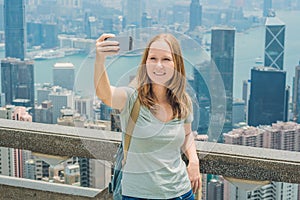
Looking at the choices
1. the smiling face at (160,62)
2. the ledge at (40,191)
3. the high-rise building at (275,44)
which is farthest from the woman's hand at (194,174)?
the high-rise building at (275,44)

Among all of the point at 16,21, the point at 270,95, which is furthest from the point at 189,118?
the point at 270,95

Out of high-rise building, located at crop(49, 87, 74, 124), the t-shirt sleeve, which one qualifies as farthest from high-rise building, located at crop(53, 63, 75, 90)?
the t-shirt sleeve

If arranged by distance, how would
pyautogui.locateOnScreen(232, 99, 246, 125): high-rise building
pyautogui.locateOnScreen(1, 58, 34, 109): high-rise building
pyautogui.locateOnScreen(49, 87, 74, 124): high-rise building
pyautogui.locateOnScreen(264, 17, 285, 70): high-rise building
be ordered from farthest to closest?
pyautogui.locateOnScreen(264, 17, 285, 70): high-rise building → pyautogui.locateOnScreen(1, 58, 34, 109): high-rise building → pyautogui.locateOnScreen(232, 99, 246, 125): high-rise building → pyautogui.locateOnScreen(49, 87, 74, 124): high-rise building

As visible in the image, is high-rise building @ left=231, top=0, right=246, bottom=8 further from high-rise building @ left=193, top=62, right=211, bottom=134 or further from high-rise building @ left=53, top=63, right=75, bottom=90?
high-rise building @ left=193, top=62, right=211, bottom=134

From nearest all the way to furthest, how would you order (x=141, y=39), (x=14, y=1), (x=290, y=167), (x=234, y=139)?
(x=141, y=39), (x=290, y=167), (x=234, y=139), (x=14, y=1)

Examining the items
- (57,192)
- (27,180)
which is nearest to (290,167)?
(57,192)

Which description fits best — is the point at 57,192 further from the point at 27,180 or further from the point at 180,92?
the point at 180,92
